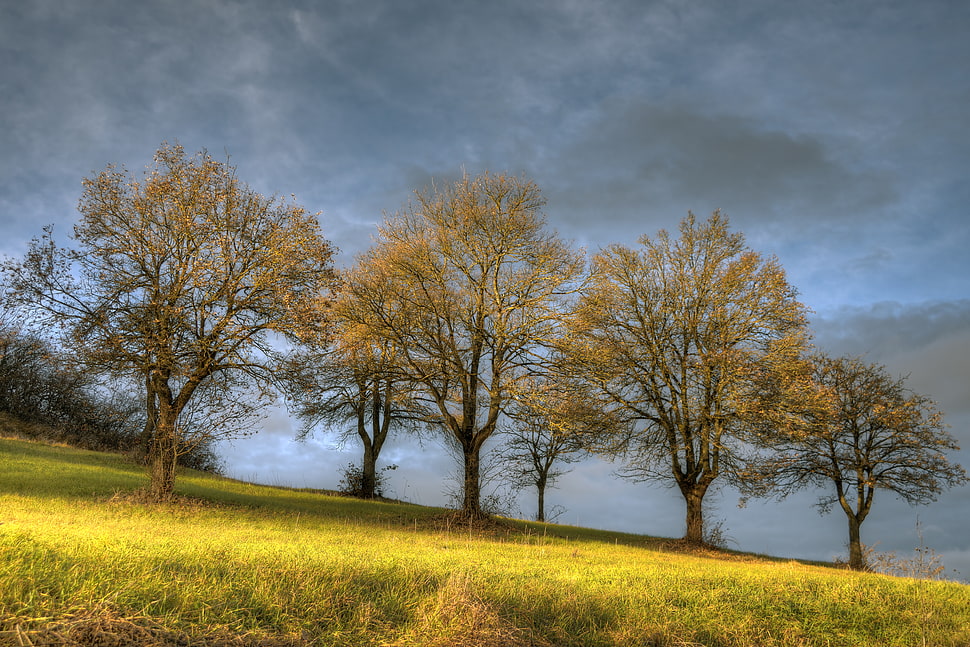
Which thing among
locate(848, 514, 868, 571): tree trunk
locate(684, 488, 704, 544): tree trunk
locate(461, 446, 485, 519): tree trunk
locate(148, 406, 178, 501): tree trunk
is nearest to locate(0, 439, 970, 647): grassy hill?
locate(148, 406, 178, 501): tree trunk

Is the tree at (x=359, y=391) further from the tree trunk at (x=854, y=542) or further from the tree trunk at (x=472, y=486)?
the tree trunk at (x=854, y=542)

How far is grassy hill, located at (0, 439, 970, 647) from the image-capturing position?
5910 millimetres

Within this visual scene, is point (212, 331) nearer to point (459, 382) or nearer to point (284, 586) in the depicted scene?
point (459, 382)

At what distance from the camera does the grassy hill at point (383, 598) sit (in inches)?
233

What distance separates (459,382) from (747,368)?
1050cm

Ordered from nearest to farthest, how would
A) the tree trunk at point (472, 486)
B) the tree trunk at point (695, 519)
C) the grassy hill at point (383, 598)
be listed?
1. the grassy hill at point (383, 598)
2. the tree trunk at point (472, 486)
3. the tree trunk at point (695, 519)

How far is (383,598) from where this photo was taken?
24.7ft

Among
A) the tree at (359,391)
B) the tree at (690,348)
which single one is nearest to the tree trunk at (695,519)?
the tree at (690,348)

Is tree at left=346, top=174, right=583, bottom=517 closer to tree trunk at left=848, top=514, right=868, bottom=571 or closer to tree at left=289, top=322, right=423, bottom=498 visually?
tree at left=289, top=322, right=423, bottom=498

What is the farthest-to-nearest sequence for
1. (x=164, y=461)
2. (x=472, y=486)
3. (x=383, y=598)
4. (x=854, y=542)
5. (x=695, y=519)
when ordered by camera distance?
(x=854, y=542) → (x=695, y=519) → (x=472, y=486) → (x=164, y=461) → (x=383, y=598)

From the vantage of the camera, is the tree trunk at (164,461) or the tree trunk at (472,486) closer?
the tree trunk at (164,461)

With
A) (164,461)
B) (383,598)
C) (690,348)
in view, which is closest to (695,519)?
(690,348)

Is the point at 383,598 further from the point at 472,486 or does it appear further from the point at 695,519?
the point at 695,519

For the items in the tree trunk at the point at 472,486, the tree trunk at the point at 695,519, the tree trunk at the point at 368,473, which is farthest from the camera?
the tree trunk at the point at 368,473
